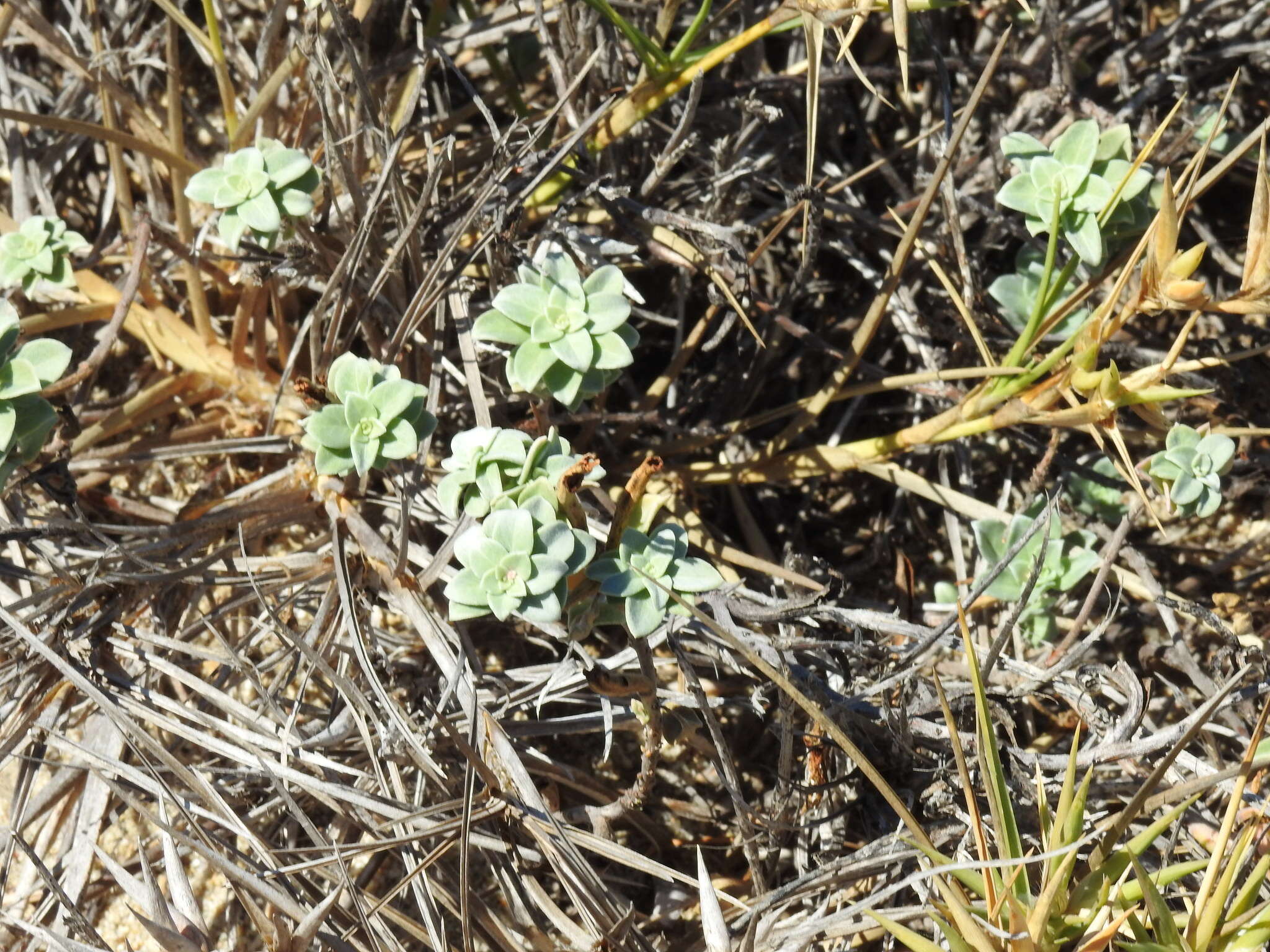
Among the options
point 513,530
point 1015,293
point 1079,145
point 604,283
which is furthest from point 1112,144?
point 513,530

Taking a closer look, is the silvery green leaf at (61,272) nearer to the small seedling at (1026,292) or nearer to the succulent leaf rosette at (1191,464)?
the small seedling at (1026,292)

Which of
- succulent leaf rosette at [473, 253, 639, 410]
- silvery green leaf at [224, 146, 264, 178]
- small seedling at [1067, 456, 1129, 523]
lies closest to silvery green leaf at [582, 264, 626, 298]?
succulent leaf rosette at [473, 253, 639, 410]

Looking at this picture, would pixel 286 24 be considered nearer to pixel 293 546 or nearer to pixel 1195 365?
pixel 293 546

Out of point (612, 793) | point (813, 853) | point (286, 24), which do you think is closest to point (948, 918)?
point (813, 853)

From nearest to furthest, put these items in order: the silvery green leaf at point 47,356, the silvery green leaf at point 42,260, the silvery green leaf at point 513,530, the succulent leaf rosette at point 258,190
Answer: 1. the silvery green leaf at point 513,530
2. the silvery green leaf at point 47,356
3. the succulent leaf rosette at point 258,190
4. the silvery green leaf at point 42,260

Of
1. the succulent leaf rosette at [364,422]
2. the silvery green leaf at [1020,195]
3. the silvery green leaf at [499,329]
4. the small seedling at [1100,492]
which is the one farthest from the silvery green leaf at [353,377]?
the small seedling at [1100,492]
